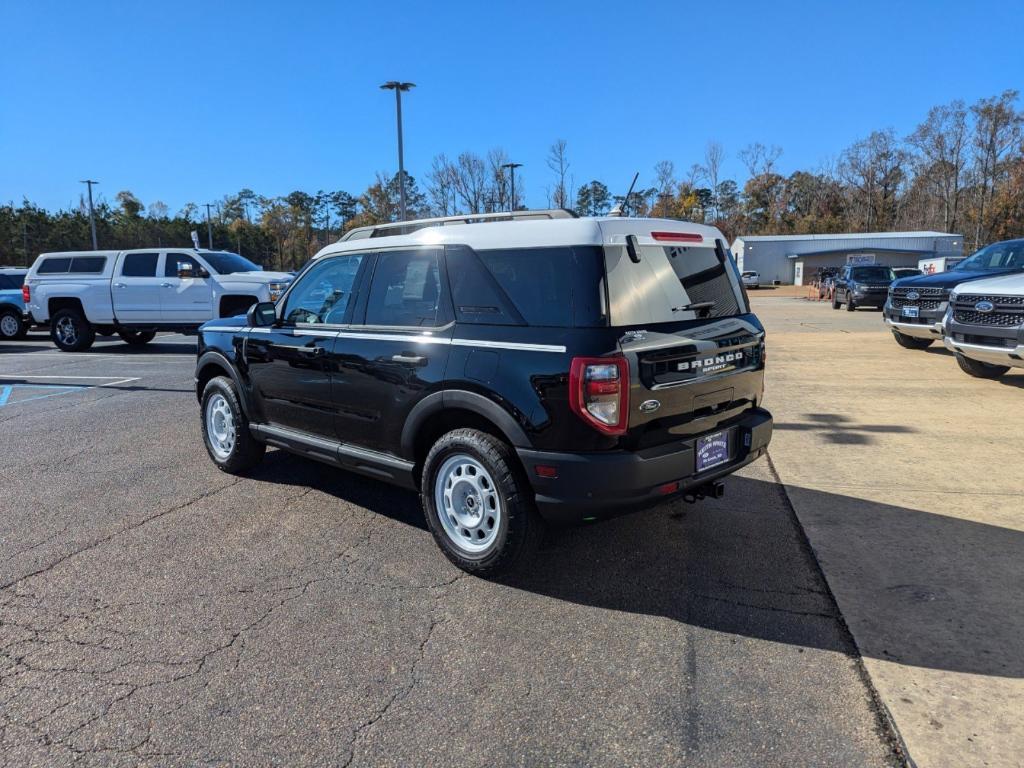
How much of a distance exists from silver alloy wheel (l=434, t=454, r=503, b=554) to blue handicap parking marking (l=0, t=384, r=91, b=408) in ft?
25.6

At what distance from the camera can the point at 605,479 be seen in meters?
3.25

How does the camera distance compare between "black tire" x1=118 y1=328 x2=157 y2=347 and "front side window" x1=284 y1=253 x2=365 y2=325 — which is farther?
"black tire" x1=118 y1=328 x2=157 y2=347

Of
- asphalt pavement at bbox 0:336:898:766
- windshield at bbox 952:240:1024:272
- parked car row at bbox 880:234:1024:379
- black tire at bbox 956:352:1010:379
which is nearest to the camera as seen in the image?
asphalt pavement at bbox 0:336:898:766

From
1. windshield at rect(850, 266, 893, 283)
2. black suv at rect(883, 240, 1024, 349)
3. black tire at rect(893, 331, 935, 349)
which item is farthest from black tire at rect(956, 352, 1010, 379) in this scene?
windshield at rect(850, 266, 893, 283)

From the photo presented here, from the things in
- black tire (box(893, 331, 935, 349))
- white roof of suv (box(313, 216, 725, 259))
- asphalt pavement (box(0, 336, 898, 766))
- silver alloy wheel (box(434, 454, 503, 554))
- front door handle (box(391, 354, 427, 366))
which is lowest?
asphalt pavement (box(0, 336, 898, 766))

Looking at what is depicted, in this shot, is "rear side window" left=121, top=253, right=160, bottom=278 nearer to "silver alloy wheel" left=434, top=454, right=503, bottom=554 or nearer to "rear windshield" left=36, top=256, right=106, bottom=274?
"rear windshield" left=36, top=256, right=106, bottom=274

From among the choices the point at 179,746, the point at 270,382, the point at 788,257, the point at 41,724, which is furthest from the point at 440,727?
the point at 788,257

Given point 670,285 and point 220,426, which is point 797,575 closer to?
point 670,285

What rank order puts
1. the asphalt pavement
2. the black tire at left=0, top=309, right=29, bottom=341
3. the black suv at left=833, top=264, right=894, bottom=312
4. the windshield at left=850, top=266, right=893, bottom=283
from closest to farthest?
the asphalt pavement
the black tire at left=0, top=309, right=29, bottom=341
the black suv at left=833, top=264, right=894, bottom=312
the windshield at left=850, top=266, right=893, bottom=283

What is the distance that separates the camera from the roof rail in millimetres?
3828

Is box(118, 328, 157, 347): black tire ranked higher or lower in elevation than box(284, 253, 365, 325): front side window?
lower

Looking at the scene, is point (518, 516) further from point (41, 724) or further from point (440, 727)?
point (41, 724)

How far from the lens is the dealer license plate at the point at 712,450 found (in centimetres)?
363

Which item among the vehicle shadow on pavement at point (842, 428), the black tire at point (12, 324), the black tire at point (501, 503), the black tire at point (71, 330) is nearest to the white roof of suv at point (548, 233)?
the black tire at point (501, 503)
